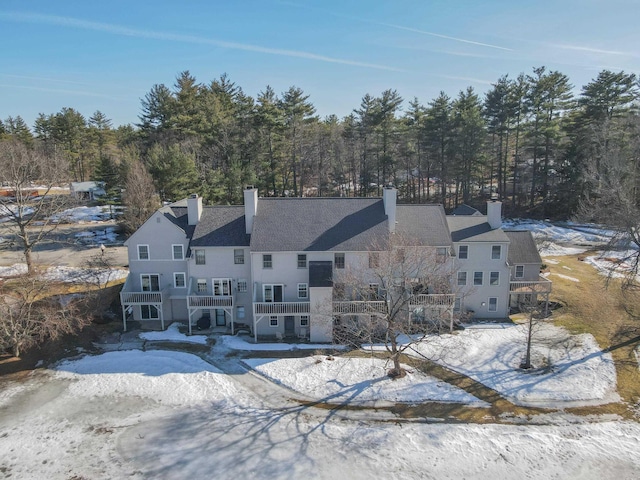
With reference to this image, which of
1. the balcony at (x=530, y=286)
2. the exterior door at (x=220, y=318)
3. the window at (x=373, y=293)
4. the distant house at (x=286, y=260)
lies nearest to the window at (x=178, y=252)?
the distant house at (x=286, y=260)

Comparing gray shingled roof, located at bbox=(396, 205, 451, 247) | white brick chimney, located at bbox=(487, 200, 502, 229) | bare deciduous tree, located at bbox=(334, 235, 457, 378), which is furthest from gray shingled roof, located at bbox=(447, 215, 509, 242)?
bare deciduous tree, located at bbox=(334, 235, 457, 378)

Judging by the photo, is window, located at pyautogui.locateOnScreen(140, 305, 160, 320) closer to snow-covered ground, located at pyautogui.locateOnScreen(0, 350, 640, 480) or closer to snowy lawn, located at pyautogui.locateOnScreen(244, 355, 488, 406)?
snow-covered ground, located at pyautogui.locateOnScreen(0, 350, 640, 480)

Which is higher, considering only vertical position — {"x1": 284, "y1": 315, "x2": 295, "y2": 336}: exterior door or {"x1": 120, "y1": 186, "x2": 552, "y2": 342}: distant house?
{"x1": 120, "y1": 186, "x2": 552, "y2": 342}: distant house

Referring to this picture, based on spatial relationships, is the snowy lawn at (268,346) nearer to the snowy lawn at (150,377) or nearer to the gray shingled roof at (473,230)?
the snowy lawn at (150,377)

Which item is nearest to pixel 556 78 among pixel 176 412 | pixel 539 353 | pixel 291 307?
pixel 539 353

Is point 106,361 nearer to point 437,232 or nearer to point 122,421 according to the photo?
point 122,421

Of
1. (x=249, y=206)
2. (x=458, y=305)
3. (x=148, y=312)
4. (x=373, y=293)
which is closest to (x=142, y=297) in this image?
(x=148, y=312)
